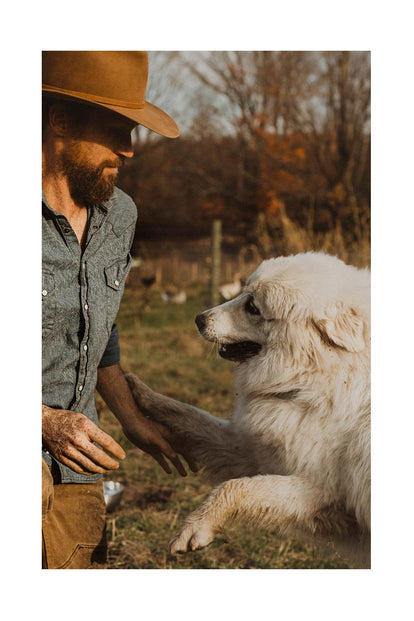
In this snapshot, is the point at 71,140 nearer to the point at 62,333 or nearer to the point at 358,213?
the point at 62,333

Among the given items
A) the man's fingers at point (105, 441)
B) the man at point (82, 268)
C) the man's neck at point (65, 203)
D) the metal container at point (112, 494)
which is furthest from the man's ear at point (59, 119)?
the metal container at point (112, 494)

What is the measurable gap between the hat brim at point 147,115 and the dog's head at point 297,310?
0.59 metres

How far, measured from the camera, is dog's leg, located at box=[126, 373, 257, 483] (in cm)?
203

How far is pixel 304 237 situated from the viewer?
89.5 inches

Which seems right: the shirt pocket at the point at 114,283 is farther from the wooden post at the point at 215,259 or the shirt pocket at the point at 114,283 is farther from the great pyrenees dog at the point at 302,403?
the wooden post at the point at 215,259

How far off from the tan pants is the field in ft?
1.15

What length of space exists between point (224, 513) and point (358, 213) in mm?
1320

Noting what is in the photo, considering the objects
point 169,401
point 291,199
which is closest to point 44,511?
point 169,401

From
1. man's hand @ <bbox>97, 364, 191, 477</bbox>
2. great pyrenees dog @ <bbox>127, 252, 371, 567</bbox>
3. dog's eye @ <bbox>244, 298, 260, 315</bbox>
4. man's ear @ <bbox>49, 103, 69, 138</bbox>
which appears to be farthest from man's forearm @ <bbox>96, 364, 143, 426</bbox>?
man's ear @ <bbox>49, 103, 69, 138</bbox>

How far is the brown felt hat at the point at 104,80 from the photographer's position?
5.77 feet

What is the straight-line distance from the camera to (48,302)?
190 centimetres

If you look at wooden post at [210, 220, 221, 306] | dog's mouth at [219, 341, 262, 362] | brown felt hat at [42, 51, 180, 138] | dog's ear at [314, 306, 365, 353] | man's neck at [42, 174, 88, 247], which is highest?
brown felt hat at [42, 51, 180, 138]

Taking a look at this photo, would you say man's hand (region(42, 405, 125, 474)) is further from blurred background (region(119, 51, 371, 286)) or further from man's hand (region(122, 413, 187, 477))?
blurred background (region(119, 51, 371, 286))

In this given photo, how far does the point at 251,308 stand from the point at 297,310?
0.17m
